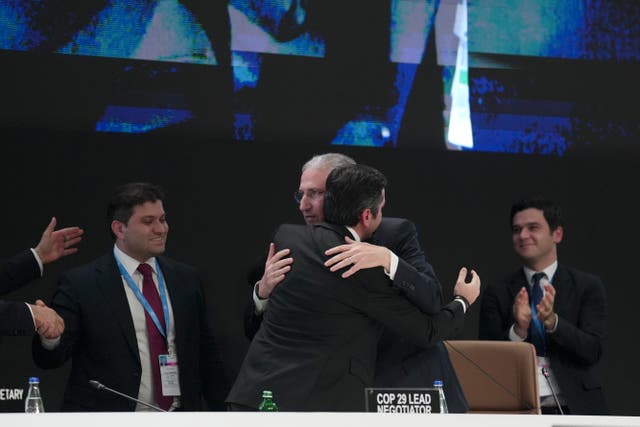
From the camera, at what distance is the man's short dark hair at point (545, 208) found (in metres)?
5.10

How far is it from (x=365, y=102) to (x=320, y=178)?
1502mm

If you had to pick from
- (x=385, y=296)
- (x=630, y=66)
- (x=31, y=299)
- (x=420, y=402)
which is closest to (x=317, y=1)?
(x=630, y=66)

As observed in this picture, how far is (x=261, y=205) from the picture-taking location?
5273 mm

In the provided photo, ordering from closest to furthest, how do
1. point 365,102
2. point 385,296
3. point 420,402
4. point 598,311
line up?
point 420,402 → point 385,296 → point 598,311 → point 365,102

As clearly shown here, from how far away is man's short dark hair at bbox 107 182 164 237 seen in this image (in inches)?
184

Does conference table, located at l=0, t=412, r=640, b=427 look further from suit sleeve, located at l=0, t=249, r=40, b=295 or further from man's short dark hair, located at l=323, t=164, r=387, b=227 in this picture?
suit sleeve, located at l=0, t=249, r=40, b=295

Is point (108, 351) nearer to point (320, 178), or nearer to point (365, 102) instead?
point (320, 178)

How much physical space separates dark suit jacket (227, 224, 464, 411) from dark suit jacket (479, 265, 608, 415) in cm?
161

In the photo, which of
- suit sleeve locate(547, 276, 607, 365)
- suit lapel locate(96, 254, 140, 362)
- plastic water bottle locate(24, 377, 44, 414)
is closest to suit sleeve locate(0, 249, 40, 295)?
suit lapel locate(96, 254, 140, 362)

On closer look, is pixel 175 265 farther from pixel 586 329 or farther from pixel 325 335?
pixel 586 329

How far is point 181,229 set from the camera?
5219 mm

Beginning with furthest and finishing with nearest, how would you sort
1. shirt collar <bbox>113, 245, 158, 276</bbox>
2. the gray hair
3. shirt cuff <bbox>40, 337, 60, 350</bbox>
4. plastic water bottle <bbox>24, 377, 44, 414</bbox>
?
shirt collar <bbox>113, 245, 158, 276</bbox>, shirt cuff <bbox>40, 337, 60, 350</bbox>, the gray hair, plastic water bottle <bbox>24, 377, 44, 414</bbox>

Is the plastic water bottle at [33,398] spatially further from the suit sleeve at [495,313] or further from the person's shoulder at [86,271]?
the suit sleeve at [495,313]

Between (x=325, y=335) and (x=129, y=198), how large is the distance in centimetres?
170
